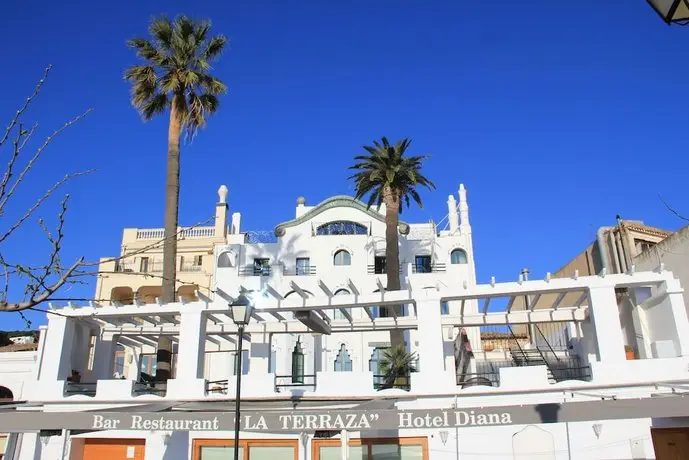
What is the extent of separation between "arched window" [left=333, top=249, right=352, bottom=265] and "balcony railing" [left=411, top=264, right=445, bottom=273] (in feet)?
11.4

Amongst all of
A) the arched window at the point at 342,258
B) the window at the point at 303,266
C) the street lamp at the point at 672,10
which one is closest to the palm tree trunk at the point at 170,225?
the window at the point at 303,266

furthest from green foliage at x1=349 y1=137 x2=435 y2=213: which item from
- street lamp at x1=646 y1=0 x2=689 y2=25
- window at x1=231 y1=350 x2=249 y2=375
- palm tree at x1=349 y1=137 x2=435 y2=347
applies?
street lamp at x1=646 y1=0 x2=689 y2=25

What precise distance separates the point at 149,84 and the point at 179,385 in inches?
517

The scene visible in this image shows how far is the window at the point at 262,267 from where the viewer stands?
31.9 metres

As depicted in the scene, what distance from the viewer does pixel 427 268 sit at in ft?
106

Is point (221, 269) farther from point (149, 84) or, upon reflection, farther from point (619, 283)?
point (619, 283)

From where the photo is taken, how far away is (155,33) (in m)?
24.6

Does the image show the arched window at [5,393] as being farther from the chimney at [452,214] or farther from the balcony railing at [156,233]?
the chimney at [452,214]

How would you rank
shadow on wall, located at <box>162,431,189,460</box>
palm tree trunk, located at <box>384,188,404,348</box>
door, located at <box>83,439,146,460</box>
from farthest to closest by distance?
1. palm tree trunk, located at <box>384,188,404,348</box>
2. door, located at <box>83,439,146,460</box>
3. shadow on wall, located at <box>162,431,189,460</box>

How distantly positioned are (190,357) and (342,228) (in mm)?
16954

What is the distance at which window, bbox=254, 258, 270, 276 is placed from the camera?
3192cm

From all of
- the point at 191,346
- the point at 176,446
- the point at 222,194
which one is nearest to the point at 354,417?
the point at 176,446

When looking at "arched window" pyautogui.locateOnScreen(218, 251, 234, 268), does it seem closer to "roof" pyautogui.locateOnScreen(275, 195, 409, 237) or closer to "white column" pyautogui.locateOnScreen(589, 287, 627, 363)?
"roof" pyautogui.locateOnScreen(275, 195, 409, 237)

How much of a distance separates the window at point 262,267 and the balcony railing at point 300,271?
0.97 m
